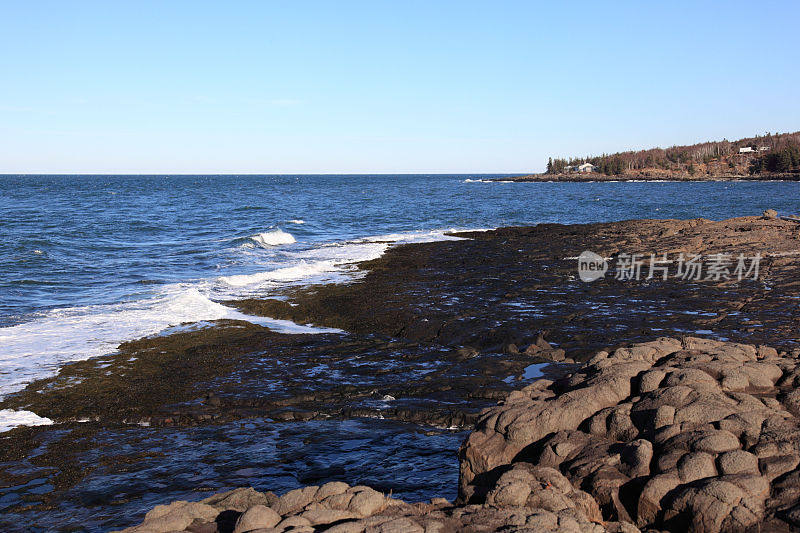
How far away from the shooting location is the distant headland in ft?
468

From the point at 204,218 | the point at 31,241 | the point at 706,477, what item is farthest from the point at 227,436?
the point at 204,218

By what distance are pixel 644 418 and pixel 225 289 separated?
17.7 meters

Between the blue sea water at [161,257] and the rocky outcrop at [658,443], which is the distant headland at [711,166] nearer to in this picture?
the blue sea water at [161,257]

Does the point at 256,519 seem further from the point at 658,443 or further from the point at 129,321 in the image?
the point at 129,321

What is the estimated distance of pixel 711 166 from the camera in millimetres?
167375

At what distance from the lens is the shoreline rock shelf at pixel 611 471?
5.45 metres

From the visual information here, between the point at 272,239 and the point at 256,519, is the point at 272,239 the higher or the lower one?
the higher one

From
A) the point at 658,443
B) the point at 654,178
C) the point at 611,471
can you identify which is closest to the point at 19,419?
the point at 611,471

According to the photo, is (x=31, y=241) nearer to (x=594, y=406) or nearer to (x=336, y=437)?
(x=336, y=437)

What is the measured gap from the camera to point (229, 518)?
5965mm

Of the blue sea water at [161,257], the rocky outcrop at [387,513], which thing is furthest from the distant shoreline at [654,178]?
the rocky outcrop at [387,513]

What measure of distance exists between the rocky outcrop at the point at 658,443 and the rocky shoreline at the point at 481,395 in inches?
1.0

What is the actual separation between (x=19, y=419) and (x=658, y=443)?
399 inches

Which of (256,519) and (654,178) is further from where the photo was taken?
(654,178)
